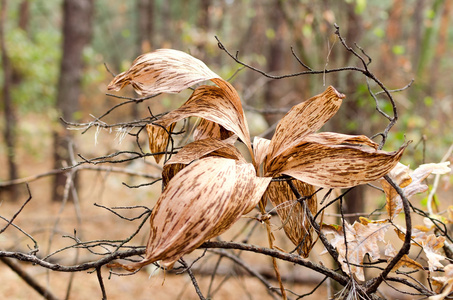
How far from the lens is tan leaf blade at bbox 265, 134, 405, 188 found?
582mm

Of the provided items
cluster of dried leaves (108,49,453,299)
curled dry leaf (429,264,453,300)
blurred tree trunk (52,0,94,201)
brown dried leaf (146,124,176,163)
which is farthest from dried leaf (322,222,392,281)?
blurred tree trunk (52,0,94,201)

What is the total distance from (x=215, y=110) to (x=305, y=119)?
0.16 meters

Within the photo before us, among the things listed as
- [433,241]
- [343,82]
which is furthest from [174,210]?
[343,82]

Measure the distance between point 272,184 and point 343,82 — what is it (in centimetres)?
207

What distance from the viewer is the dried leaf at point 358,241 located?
71 cm

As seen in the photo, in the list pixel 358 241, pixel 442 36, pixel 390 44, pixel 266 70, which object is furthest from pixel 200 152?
pixel 442 36

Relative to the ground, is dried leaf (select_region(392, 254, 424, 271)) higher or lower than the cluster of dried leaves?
lower

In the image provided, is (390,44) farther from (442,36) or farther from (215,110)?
(442,36)

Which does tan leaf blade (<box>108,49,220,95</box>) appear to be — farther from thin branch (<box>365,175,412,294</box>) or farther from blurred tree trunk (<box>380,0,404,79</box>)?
blurred tree trunk (<box>380,0,404,79</box>)

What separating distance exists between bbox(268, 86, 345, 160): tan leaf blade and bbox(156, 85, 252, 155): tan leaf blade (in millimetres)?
66

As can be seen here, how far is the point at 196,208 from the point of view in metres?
0.52

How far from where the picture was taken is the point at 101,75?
8688 millimetres

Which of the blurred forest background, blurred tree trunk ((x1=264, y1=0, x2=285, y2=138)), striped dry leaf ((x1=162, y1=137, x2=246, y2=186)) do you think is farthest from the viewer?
blurred tree trunk ((x1=264, y1=0, x2=285, y2=138))

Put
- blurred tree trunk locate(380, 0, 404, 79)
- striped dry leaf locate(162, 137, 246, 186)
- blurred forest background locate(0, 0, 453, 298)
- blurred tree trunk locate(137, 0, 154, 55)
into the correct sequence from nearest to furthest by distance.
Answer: striped dry leaf locate(162, 137, 246, 186) < blurred forest background locate(0, 0, 453, 298) < blurred tree trunk locate(380, 0, 404, 79) < blurred tree trunk locate(137, 0, 154, 55)
